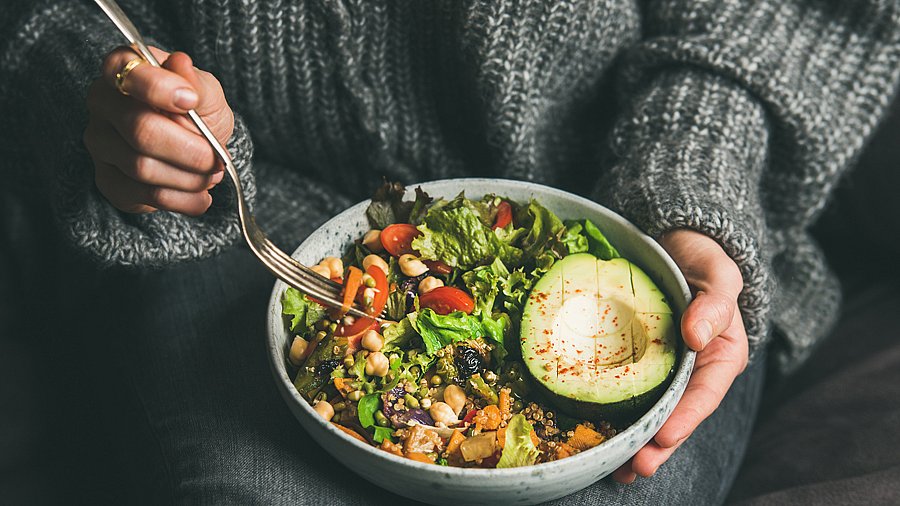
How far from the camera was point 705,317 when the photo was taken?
0.94m

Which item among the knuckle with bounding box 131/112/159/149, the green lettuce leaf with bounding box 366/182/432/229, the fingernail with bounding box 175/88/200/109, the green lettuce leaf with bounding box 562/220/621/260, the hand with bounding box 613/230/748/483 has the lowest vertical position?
the hand with bounding box 613/230/748/483

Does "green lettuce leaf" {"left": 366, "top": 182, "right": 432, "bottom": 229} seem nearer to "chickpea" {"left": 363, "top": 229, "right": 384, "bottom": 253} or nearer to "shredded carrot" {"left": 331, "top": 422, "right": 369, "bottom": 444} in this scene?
"chickpea" {"left": 363, "top": 229, "right": 384, "bottom": 253}

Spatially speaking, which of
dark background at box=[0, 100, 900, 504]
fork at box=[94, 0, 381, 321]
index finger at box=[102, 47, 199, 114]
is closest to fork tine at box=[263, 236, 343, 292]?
fork at box=[94, 0, 381, 321]

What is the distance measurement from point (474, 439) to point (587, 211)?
1.22 feet

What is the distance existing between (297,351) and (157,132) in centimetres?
30

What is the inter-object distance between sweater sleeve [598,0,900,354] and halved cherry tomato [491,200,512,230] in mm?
176

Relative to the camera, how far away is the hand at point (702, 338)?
3.13ft

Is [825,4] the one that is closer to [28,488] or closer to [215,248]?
[215,248]

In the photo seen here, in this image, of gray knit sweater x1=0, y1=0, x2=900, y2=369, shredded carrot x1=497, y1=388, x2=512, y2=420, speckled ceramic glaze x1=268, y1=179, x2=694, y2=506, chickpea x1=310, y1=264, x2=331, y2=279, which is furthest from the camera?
gray knit sweater x1=0, y1=0, x2=900, y2=369

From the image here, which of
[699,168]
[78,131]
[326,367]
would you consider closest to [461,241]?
[326,367]

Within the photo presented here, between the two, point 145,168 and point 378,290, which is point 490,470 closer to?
point 378,290

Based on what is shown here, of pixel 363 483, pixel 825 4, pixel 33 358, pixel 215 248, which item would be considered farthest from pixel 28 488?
pixel 825 4

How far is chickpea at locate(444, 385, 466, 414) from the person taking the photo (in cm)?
95

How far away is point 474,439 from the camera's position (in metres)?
0.90
